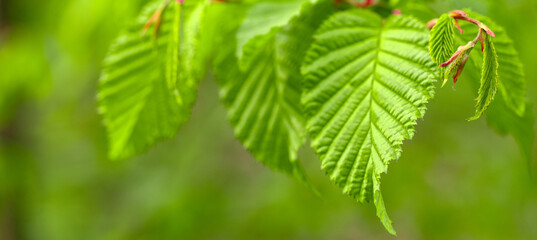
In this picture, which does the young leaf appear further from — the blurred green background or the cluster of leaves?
the blurred green background

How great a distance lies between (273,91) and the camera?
2.26 feet

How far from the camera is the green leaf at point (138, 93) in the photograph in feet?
2.42

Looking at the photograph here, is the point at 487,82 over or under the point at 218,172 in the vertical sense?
over

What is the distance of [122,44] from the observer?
0.76 meters

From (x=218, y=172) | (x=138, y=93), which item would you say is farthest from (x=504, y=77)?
(x=218, y=172)

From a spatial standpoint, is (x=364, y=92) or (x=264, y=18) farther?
(x=264, y=18)

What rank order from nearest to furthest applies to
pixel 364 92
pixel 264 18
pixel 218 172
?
pixel 364 92
pixel 264 18
pixel 218 172

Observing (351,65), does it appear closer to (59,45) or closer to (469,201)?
(59,45)

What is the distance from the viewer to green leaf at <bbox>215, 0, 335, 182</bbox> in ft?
2.15

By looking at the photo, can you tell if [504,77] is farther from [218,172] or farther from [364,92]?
[218,172]

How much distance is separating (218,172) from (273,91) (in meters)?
2.57

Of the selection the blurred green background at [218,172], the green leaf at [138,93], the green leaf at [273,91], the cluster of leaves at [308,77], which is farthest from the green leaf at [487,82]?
the blurred green background at [218,172]

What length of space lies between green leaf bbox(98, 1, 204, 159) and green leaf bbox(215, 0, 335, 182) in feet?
0.30

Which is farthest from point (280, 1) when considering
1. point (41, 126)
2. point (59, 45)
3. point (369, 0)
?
point (41, 126)
